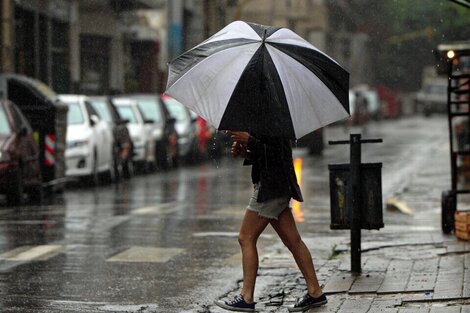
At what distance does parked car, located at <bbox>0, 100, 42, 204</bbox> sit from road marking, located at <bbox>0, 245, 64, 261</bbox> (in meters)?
5.35

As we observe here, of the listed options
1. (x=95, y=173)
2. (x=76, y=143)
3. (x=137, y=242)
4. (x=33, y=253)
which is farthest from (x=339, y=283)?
(x=95, y=173)

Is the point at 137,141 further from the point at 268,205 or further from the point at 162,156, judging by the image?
the point at 268,205

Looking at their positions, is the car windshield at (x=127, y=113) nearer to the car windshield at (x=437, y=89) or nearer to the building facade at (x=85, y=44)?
the building facade at (x=85, y=44)

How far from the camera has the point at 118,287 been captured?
10.5 m

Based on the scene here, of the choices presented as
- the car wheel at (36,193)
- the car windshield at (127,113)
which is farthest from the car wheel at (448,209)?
the car windshield at (127,113)

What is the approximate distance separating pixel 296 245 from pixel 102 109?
59.3 feet

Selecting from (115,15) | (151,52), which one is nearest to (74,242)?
(115,15)

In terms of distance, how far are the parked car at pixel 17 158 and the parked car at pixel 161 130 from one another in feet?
32.3

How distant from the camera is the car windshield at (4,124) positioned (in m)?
19.1

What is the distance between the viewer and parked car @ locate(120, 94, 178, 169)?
99.5 ft

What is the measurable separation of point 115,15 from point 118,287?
131 ft

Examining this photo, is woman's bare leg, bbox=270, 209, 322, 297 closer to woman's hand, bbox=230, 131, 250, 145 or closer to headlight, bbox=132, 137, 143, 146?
woman's hand, bbox=230, 131, 250, 145

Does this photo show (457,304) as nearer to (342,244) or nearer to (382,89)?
(342,244)

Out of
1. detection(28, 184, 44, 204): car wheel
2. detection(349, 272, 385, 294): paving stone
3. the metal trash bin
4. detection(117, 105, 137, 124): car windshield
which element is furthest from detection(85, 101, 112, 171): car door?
detection(349, 272, 385, 294): paving stone
